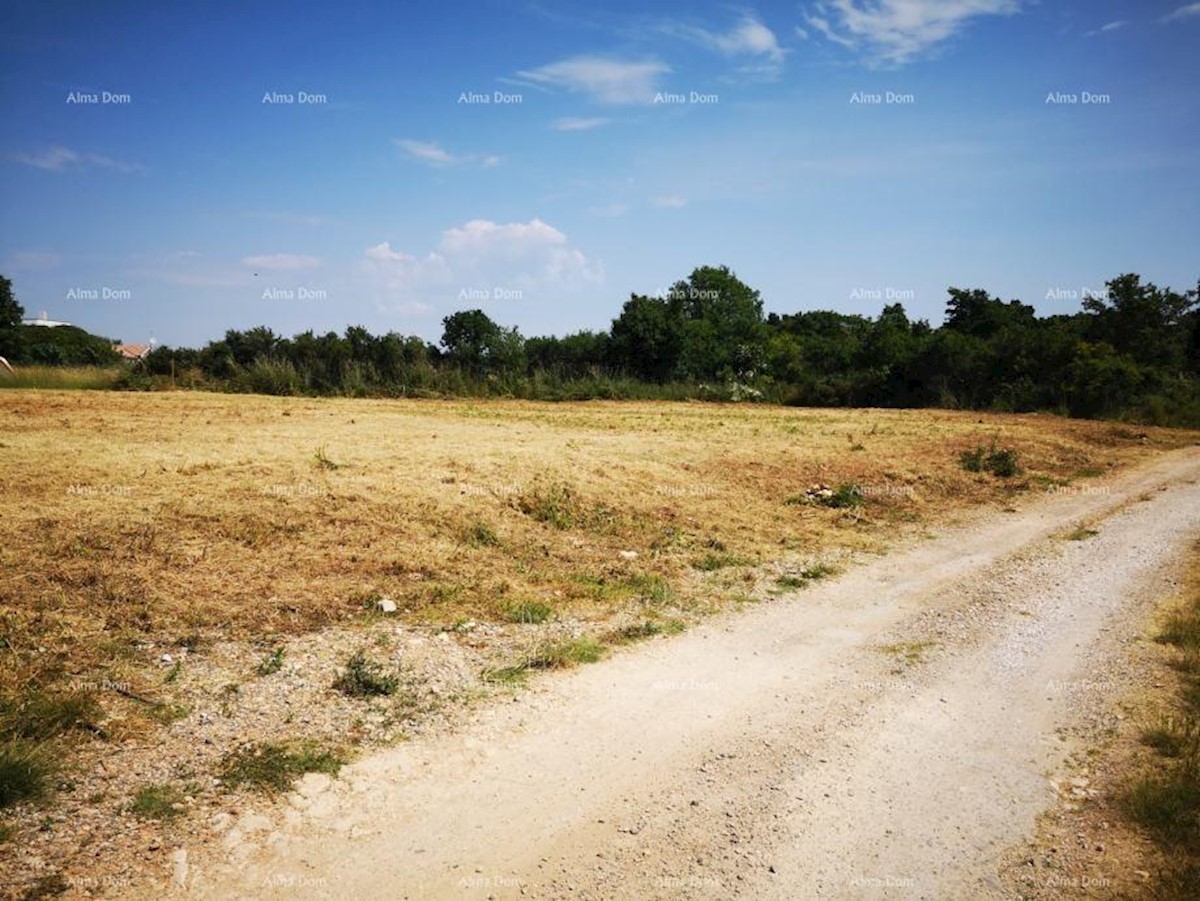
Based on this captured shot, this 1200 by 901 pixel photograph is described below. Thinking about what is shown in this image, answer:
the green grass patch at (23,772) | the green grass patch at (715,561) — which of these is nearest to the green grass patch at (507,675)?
the green grass patch at (23,772)

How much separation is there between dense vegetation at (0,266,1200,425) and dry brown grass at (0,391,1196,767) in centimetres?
1118

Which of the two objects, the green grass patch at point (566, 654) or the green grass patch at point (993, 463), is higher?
the green grass patch at point (993, 463)

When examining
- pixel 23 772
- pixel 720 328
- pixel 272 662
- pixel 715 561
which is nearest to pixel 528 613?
pixel 272 662

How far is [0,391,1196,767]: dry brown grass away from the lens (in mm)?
6039

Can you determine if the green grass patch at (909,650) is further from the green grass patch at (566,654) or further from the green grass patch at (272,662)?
the green grass patch at (272,662)

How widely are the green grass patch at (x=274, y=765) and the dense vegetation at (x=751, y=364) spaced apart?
23.7 meters

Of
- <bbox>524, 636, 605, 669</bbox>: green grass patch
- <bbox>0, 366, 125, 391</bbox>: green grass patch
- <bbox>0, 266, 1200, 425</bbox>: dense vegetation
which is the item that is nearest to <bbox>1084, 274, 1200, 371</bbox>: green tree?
<bbox>0, 266, 1200, 425</bbox>: dense vegetation

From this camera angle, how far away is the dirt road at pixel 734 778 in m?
3.41

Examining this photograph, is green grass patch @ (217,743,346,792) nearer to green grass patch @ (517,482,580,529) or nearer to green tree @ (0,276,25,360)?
green grass patch @ (517,482,580,529)

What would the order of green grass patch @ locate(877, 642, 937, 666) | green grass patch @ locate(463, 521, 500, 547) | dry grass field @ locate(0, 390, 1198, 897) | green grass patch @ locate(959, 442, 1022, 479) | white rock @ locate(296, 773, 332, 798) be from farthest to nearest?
green grass patch @ locate(959, 442, 1022, 479)
green grass patch @ locate(463, 521, 500, 547)
green grass patch @ locate(877, 642, 937, 666)
dry grass field @ locate(0, 390, 1198, 897)
white rock @ locate(296, 773, 332, 798)

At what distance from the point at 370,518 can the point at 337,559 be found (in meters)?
1.04

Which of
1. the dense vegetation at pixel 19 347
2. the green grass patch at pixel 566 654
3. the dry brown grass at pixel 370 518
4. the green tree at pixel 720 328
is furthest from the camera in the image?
the dense vegetation at pixel 19 347

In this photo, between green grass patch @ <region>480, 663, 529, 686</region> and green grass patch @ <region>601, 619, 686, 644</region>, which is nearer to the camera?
green grass patch @ <region>480, 663, 529, 686</region>

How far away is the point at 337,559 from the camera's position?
24.3ft
